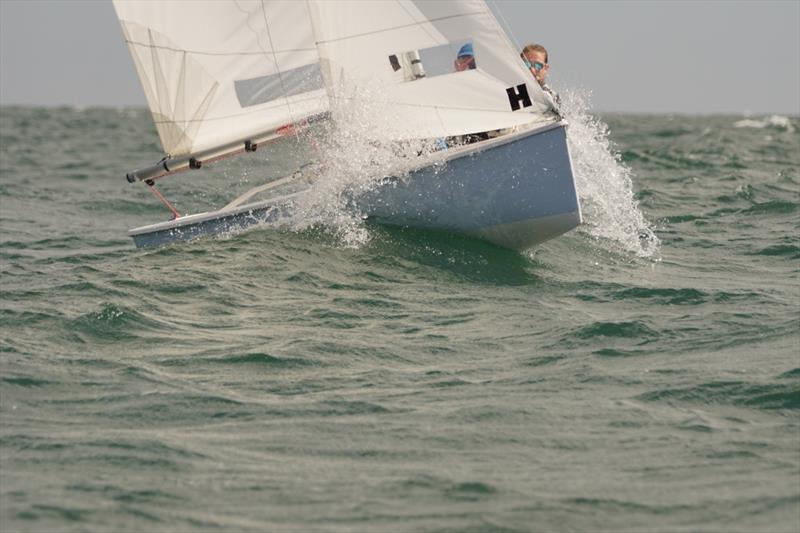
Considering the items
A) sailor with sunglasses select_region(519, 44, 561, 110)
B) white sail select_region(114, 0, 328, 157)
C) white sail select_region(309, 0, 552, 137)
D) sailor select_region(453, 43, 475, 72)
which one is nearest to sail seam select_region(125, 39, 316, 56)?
white sail select_region(114, 0, 328, 157)

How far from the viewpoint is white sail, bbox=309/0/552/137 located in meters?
9.21

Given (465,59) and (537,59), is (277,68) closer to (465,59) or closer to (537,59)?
(465,59)

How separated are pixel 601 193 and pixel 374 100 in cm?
321

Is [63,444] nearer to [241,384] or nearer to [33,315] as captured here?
[241,384]

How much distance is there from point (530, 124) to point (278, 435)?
4387 millimetres

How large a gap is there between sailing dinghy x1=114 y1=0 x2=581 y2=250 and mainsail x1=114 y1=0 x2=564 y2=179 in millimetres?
11

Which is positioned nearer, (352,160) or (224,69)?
(352,160)

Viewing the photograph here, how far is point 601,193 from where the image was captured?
12.0 m

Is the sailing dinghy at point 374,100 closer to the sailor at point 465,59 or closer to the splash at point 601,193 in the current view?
the sailor at point 465,59

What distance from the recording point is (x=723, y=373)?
263 inches

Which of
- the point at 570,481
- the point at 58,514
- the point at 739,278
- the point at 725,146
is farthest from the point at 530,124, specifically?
the point at 725,146

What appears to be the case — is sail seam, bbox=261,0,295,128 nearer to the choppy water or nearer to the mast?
the mast

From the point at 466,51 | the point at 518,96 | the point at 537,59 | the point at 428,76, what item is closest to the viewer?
the point at 518,96

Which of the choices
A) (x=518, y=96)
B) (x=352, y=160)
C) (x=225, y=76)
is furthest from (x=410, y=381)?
(x=225, y=76)
